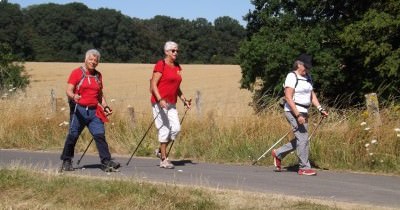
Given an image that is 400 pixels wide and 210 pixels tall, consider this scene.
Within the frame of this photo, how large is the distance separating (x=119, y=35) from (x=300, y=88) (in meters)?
109

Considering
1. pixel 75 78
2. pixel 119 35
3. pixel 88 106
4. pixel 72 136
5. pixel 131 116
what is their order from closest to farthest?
pixel 75 78 < pixel 88 106 < pixel 72 136 < pixel 131 116 < pixel 119 35

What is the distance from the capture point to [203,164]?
1077 centimetres

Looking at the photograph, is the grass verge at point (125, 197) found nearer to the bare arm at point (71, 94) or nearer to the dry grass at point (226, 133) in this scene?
the bare arm at point (71, 94)

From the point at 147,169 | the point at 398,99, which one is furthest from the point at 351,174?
the point at 398,99

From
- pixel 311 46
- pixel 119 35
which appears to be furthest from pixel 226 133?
pixel 119 35

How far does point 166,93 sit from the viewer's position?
384 inches

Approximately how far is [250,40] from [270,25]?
124cm

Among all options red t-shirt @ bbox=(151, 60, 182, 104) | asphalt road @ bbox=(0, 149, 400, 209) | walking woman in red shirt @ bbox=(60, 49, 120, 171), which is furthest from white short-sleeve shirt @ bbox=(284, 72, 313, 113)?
walking woman in red shirt @ bbox=(60, 49, 120, 171)

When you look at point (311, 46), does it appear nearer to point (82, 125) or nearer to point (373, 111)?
point (373, 111)

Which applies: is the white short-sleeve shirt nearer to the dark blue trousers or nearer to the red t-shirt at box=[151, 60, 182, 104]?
the red t-shirt at box=[151, 60, 182, 104]

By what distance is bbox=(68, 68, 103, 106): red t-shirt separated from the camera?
934cm

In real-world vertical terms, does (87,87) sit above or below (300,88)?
below

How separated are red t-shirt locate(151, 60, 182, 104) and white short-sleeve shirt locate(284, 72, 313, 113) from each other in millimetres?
1658

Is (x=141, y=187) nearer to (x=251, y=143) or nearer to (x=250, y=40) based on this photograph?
(x=251, y=143)
